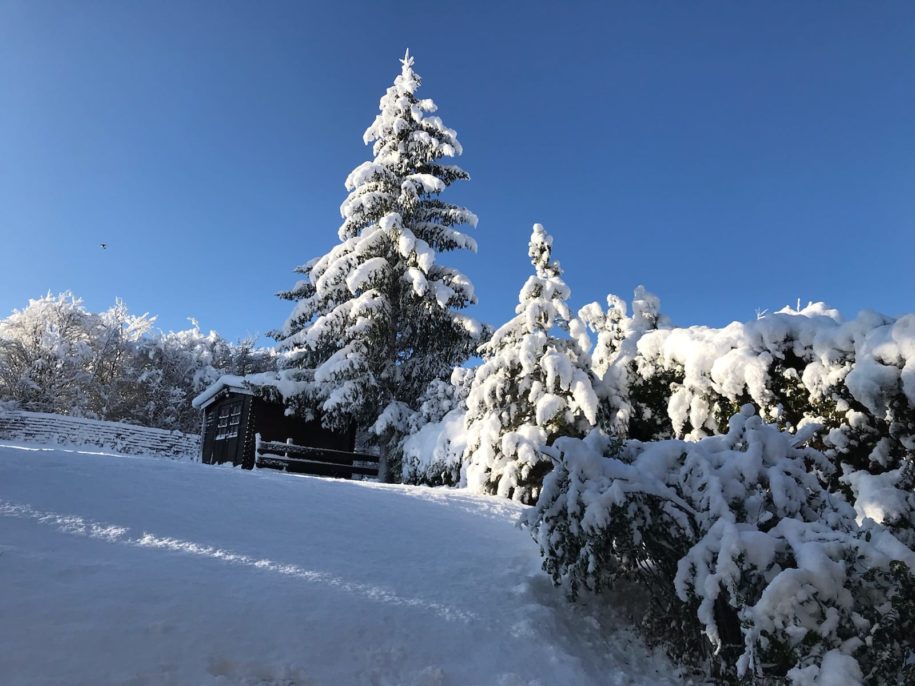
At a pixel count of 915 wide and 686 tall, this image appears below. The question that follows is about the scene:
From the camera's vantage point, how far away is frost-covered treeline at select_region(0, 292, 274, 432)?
1204 inches

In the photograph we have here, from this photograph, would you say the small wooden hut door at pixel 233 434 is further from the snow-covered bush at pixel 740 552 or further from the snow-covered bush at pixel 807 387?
the snow-covered bush at pixel 740 552

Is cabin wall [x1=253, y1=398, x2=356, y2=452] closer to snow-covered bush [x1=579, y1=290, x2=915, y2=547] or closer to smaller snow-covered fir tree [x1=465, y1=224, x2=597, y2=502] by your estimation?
smaller snow-covered fir tree [x1=465, y1=224, x2=597, y2=502]

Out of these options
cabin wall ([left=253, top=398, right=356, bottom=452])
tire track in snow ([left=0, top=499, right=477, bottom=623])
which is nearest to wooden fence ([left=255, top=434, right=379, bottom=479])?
cabin wall ([left=253, top=398, right=356, bottom=452])

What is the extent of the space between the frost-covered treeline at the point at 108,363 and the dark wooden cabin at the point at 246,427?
15894mm

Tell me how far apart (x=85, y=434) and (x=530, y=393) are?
2100cm

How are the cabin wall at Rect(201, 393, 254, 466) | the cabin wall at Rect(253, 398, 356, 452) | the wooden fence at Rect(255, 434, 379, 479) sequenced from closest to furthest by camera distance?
the wooden fence at Rect(255, 434, 379, 479) → the cabin wall at Rect(201, 393, 254, 466) → the cabin wall at Rect(253, 398, 356, 452)

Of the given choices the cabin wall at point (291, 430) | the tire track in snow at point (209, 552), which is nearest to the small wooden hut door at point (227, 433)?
the cabin wall at point (291, 430)

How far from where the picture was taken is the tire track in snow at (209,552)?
3889mm

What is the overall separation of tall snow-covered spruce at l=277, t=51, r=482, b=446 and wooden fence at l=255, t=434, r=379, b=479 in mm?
1155

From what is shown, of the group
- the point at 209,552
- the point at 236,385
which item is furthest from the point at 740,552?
the point at 236,385

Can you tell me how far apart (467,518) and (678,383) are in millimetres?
3770

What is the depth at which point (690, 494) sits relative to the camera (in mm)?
4121

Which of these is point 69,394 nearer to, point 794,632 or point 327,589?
point 327,589

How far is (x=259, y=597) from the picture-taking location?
11.6 ft
